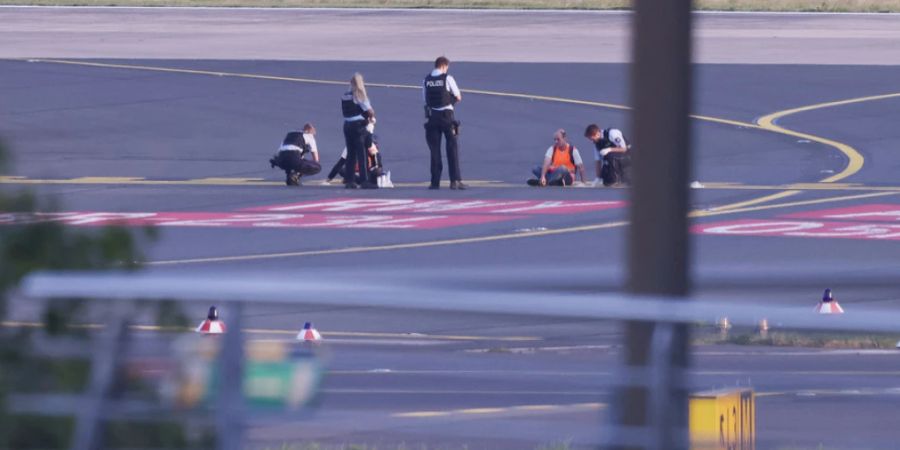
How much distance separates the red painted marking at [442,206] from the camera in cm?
2025

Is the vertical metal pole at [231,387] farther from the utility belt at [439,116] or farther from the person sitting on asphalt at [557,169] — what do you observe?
the person sitting on asphalt at [557,169]

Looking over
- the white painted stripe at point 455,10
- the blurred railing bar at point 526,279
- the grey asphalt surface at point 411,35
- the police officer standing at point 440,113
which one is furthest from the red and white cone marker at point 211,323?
the white painted stripe at point 455,10

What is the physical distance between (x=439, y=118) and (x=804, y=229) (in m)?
5.77

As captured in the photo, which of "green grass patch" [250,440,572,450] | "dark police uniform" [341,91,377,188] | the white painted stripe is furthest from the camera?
the white painted stripe

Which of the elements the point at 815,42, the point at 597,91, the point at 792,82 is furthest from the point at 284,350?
the point at 815,42

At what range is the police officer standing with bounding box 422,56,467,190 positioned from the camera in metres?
21.1

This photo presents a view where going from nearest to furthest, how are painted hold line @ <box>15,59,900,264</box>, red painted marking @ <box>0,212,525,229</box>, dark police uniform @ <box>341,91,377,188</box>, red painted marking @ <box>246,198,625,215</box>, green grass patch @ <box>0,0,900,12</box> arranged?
1. painted hold line @ <box>15,59,900,264</box>
2. red painted marking @ <box>0,212,525,229</box>
3. red painted marking @ <box>246,198,625,215</box>
4. dark police uniform @ <box>341,91,377,188</box>
5. green grass patch @ <box>0,0,900,12</box>

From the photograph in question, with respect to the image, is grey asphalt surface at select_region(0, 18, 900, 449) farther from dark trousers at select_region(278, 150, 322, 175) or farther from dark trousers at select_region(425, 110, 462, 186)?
dark trousers at select_region(425, 110, 462, 186)

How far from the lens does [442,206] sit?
20.7m

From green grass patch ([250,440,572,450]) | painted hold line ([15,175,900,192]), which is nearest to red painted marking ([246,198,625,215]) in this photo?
painted hold line ([15,175,900,192])

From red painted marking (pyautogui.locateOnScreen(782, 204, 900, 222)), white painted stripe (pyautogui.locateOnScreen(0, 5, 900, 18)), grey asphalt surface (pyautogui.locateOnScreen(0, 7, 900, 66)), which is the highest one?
white painted stripe (pyautogui.locateOnScreen(0, 5, 900, 18))

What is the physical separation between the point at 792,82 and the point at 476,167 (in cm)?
1182

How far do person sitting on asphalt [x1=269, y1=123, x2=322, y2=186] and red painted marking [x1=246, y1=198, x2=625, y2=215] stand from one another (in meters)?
1.50

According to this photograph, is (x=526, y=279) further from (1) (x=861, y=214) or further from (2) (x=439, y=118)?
(2) (x=439, y=118)
